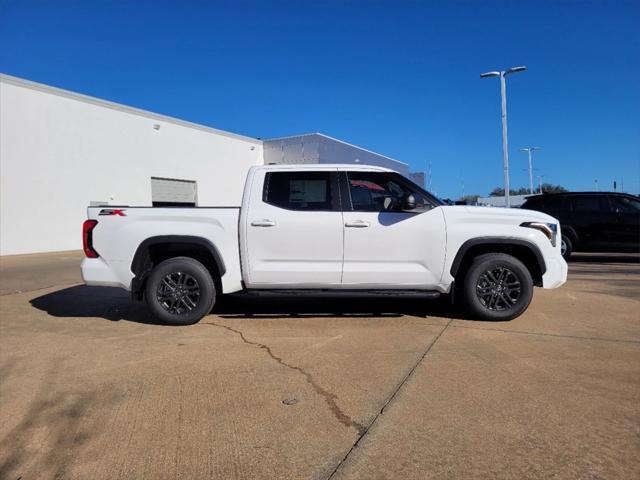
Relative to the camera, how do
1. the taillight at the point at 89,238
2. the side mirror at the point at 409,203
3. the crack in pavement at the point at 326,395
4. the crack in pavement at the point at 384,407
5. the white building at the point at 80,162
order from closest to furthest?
the crack in pavement at the point at 384,407, the crack in pavement at the point at 326,395, the side mirror at the point at 409,203, the taillight at the point at 89,238, the white building at the point at 80,162

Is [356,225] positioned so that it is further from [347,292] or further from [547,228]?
[547,228]

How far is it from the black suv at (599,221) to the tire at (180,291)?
936cm

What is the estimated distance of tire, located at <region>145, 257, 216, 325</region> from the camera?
17.6 ft

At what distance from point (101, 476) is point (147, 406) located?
2.78 feet

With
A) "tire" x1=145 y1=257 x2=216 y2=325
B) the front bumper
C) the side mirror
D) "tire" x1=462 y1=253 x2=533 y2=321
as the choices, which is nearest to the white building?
"tire" x1=145 y1=257 x2=216 y2=325

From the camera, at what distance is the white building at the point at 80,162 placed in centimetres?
1664

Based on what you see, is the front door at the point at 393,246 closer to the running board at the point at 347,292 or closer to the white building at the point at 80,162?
the running board at the point at 347,292

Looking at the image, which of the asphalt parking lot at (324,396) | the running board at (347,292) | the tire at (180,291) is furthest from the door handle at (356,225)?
the tire at (180,291)

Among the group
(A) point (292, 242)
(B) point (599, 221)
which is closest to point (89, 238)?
(A) point (292, 242)

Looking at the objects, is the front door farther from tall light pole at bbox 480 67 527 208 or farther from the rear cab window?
tall light pole at bbox 480 67 527 208

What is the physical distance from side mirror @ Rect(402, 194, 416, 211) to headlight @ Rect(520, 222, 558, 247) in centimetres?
134

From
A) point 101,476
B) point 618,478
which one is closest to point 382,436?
point 618,478

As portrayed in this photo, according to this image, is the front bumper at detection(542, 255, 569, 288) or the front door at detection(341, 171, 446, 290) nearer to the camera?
the front door at detection(341, 171, 446, 290)

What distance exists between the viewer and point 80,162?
61.7ft
